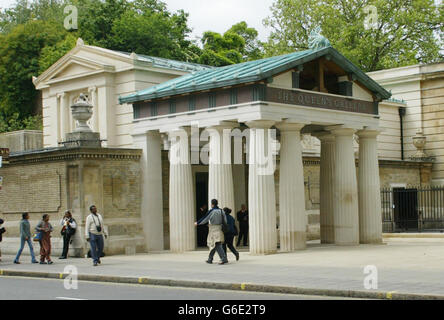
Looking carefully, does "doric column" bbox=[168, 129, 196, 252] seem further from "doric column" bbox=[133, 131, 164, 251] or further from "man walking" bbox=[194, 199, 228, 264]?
"man walking" bbox=[194, 199, 228, 264]

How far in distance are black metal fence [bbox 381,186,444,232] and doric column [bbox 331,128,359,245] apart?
8.78m

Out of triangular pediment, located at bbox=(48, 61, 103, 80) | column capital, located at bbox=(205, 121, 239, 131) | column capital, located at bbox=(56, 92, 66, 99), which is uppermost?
triangular pediment, located at bbox=(48, 61, 103, 80)

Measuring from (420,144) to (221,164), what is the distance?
20.4 metres

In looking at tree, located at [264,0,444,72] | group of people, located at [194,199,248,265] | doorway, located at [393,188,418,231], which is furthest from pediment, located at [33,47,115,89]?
tree, located at [264,0,444,72]

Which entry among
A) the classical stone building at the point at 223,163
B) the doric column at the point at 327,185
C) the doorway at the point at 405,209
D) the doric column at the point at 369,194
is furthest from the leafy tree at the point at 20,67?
the doric column at the point at 369,194

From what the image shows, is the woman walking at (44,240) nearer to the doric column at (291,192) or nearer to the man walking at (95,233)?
the man walking at (95,233)

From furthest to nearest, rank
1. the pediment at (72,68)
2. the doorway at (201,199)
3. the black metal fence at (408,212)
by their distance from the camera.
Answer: the black metal fence at (408,212) < the pediment at (72,68) < the doorway at (201,199)

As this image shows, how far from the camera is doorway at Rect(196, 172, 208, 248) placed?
3200cm

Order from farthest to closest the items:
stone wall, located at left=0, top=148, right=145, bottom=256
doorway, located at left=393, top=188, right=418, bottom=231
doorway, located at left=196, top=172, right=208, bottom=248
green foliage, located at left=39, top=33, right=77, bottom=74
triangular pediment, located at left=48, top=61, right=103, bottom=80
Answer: green foliage, located at left=39, top=33, right=77, bottom=74, doorway, located at left=393, top=188, right=418, bottom=231, triangular pediment, located at left=48, top=61, right=103, bottom=80, doorway, located at left=196, top=172, right=208, bottom=248, stone wall, located at left=0, top=148, right=145, bottom=256

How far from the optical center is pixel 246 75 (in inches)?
991

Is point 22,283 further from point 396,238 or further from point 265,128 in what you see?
point 396,238

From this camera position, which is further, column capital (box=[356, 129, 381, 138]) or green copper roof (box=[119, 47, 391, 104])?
column capital (box=[356, 129, 381, 138])

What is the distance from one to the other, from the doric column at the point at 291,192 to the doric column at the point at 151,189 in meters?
4.96

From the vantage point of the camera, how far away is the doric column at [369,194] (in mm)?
30234
